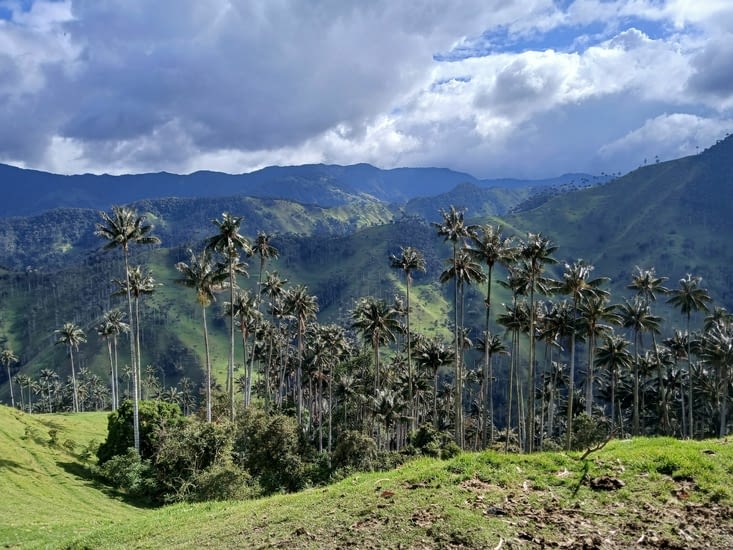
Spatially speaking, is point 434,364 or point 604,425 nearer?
point 434,364

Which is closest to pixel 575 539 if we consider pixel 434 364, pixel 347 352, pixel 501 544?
pixel 501 544

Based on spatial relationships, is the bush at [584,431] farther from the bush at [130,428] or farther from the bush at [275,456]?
the bush at [130,428]

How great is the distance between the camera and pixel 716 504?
15328mm

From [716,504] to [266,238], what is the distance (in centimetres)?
7680

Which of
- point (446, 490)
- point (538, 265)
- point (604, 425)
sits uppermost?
point (538, 265)

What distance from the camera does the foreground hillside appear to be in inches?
546

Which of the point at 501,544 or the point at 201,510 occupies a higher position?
the point at 501,544

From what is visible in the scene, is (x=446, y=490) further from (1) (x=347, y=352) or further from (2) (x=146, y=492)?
(1) (x=347, y=352)

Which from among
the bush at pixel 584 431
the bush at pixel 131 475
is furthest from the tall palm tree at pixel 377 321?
the bush at pixel 131 475

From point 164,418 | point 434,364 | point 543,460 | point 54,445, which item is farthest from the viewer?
point 434,364

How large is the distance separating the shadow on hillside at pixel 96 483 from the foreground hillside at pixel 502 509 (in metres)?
37.7

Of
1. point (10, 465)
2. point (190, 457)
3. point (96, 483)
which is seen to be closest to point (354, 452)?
point (190, 457)

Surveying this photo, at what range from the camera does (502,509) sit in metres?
15.1

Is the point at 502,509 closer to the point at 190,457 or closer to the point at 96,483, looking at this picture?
the point at 190,457
